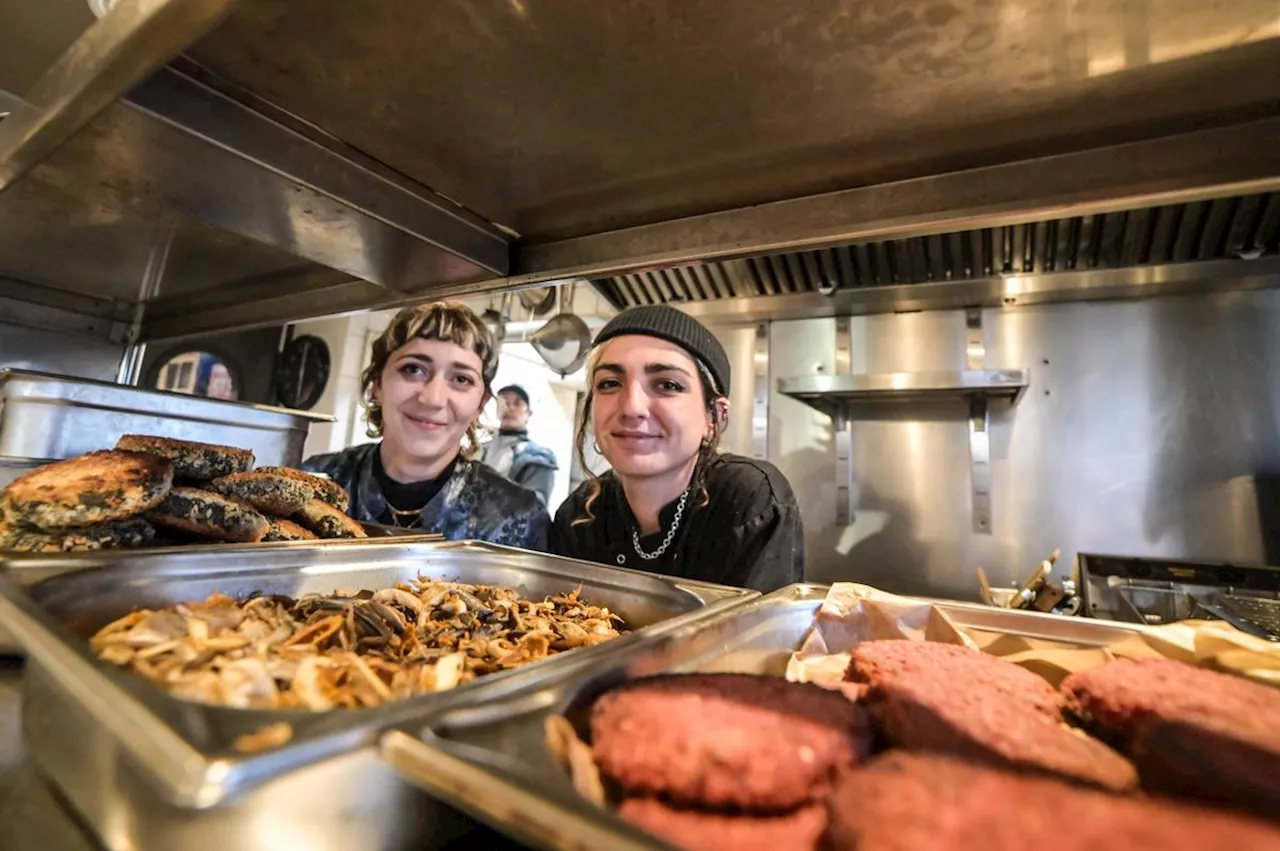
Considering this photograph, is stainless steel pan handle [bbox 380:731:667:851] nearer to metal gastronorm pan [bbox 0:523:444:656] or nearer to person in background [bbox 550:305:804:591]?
metal gastronorm pan [bbox 0:523:444:656]

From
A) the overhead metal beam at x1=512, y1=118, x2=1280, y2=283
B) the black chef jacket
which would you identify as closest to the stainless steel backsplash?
the black chef jacket

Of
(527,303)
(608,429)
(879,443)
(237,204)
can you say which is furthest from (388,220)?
(879,443)

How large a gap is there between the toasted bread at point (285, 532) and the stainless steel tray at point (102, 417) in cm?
93

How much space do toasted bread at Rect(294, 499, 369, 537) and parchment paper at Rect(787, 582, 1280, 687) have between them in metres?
1.13

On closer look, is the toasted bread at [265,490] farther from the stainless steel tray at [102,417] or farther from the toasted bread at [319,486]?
the stainless steel tray at [102,417]

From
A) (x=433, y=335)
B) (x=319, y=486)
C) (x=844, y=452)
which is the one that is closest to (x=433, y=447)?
(x=433, y=335)

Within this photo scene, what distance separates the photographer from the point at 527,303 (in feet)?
11.4

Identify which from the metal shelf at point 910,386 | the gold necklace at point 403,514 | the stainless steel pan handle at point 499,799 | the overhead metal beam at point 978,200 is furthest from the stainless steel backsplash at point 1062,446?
the stainless steel pan handle at point 499,799

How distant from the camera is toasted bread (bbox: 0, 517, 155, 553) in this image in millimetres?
972

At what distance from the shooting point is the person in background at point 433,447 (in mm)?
2166

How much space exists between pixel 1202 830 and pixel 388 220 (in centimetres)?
149

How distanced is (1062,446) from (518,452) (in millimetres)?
3917

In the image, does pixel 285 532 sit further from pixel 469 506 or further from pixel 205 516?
pixel 469 506

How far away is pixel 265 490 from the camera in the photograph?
1.34 meters
